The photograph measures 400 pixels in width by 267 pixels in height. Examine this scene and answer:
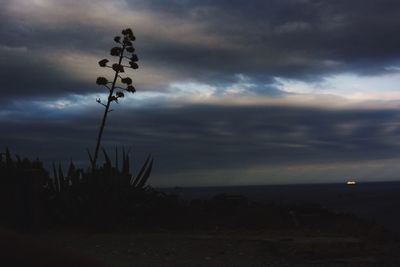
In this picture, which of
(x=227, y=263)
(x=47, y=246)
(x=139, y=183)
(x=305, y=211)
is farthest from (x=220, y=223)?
(x=47, y=246)

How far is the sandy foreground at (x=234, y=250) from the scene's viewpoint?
783cm

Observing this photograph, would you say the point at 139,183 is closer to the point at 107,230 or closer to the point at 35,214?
the point at 107,230

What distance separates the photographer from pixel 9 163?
1220 cm

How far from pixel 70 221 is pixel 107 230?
1.21 m

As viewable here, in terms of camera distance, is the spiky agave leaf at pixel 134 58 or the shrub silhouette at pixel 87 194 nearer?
the shrub silhouette at pixel 87 194

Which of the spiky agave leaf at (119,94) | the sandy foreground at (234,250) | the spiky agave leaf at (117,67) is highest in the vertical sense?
the spiky agave leaf at (117,67)

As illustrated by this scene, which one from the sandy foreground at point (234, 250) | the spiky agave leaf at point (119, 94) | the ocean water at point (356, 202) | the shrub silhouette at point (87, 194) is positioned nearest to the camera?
the sandy foreground at point (234, 250)

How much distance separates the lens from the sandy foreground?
→ 7.83 meters

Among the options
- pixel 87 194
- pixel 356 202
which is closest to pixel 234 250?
pixel 87 194

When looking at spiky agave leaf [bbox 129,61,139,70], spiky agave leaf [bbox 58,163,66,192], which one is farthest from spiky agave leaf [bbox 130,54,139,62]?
spiky agave leaf [bbox 58,163,66,192]

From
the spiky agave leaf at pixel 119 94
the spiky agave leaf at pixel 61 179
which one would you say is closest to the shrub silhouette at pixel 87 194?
the spiky agave leaf at pixel 61 179

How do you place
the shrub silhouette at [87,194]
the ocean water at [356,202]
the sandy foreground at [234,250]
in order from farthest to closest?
the ocean water at [356,202] → the shrub silhouette at [87,194] → the sandy foreground at [234,250]

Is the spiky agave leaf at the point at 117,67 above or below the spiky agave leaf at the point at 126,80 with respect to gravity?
above

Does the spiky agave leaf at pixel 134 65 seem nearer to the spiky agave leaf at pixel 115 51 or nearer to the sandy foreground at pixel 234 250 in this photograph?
the spiky agave leaf at pixel 115 51
